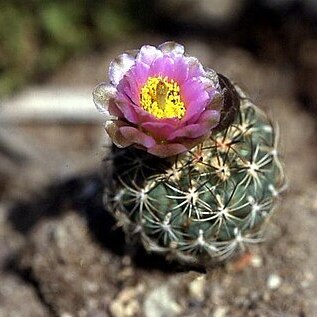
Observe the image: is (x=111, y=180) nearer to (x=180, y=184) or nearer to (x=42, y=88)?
(x=180, y=184)

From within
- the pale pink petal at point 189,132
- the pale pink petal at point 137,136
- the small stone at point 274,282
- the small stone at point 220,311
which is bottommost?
the small stone at point 220,311

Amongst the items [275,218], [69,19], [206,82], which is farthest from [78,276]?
[69,19]

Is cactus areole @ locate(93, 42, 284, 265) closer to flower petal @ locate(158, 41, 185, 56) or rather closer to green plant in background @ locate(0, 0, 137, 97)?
flower petal @ locate(158, 41, 185, 56)

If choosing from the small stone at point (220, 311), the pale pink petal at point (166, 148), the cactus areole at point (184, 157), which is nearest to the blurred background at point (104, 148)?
the small stone at point (220, 311)

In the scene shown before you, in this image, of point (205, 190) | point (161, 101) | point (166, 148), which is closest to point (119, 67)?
point (161, 101)

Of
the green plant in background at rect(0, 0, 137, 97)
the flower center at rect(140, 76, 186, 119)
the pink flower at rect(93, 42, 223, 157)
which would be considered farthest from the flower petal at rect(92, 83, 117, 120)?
the green plant in background at rect(0, 0, 137, 97)

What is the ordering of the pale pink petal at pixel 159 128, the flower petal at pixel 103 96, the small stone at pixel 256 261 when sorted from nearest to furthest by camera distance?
the pale pink petal at pixel 159 128 < the flower petal at pixel 103 96 < the small stone at pixel 256 261

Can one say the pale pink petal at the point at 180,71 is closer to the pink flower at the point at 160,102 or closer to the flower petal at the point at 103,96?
the pink flower at the point at 160,102
